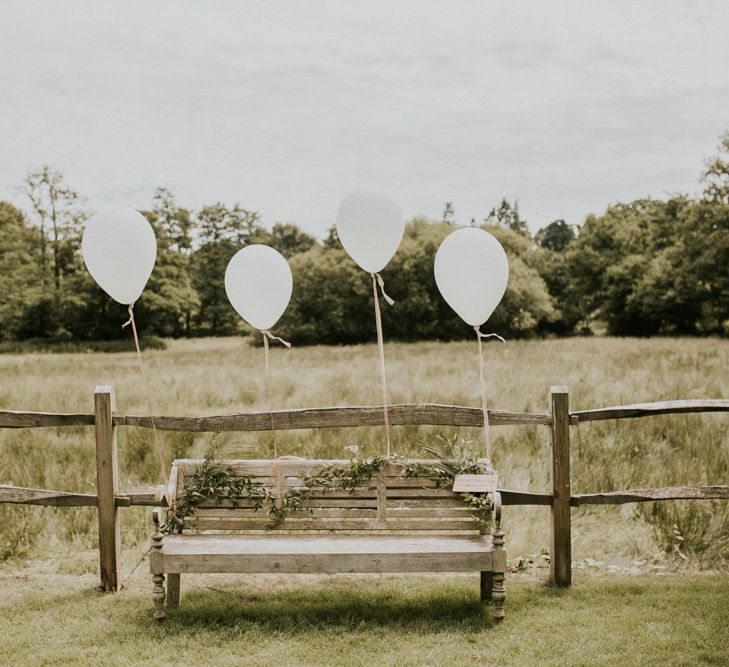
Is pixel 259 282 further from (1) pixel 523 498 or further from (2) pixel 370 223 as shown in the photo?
(1) pixel 523 498

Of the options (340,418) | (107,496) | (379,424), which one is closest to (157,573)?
(107,496)

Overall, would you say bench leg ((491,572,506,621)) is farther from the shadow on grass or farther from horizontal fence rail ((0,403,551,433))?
horizontal fence rail ((0,403,551,433))

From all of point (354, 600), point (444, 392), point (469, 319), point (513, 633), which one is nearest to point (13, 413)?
point (354, 600)

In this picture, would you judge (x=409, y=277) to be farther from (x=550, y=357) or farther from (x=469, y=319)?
(x=469, y=319)

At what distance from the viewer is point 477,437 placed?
334 inches

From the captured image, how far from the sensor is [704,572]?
Result: 17.1ft

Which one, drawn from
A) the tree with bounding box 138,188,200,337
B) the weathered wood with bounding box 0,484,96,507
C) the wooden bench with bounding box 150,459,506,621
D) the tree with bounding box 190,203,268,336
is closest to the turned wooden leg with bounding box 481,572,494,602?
the wooden bench with bounding box 150,459,506,621

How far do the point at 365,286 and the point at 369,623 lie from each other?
97.3ft

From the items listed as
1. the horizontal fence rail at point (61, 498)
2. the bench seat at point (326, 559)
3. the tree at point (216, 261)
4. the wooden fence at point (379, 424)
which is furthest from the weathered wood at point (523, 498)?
the tree at point (216, 261)

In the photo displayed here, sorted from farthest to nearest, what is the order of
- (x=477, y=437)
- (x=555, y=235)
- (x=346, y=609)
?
(x=555, y=235) → (x=477, y=437) → (x=346, y=609)

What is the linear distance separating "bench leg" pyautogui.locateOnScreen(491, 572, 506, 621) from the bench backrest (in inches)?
20.0

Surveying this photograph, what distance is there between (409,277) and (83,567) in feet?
98.9

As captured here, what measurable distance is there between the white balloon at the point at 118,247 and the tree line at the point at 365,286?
92.0ft

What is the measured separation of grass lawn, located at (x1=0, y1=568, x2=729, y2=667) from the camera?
151 inches
